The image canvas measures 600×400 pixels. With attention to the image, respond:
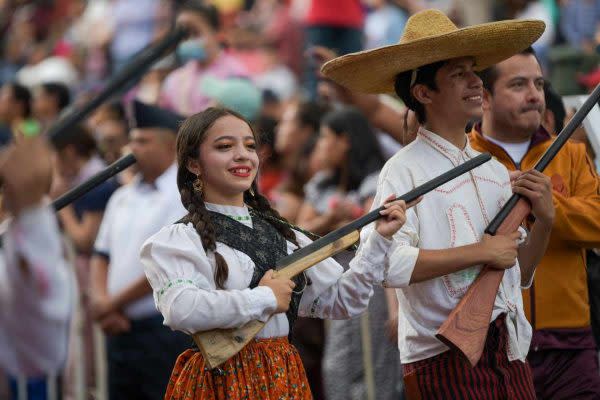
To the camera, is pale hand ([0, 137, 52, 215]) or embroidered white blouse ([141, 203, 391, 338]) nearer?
pale hand ([0, 137, 52, 215])

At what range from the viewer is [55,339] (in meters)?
3.21

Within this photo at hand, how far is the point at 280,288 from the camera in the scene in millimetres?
4164

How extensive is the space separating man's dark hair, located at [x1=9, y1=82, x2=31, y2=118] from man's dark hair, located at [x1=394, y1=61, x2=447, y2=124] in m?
6.49

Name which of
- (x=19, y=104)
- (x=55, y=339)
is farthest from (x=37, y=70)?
(x=55, y=339)

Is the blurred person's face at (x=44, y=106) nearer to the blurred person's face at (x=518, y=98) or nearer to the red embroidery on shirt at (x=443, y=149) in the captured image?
the blurred person's face at (x=518, y=98)

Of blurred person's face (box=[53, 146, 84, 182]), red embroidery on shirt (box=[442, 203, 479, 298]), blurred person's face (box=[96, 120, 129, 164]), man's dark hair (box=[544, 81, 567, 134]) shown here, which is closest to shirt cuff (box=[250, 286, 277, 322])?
red embroidery on shirt (box=[442, 203, 479, 298])

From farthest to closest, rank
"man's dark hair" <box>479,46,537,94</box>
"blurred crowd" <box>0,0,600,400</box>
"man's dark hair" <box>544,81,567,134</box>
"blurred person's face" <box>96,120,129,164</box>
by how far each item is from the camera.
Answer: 1. "blurred person's face" <box>96,120,129,164</box>
2. "blurred crowd" <box>0,0,600,400</box>
3. "man's dark hair" <box>544,81,567,134</box>
4. "man's dark hair" <box>479,46,537,94</box>

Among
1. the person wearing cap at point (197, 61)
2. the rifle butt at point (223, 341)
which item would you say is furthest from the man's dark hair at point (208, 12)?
the rifle butt at point (223, 341)

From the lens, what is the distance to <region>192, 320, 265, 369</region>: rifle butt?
4074mm

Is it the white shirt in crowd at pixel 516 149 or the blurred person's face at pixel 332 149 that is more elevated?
the blurred person's face at pixel 332 149

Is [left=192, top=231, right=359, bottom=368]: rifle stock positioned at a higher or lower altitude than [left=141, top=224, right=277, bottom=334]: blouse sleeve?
lower

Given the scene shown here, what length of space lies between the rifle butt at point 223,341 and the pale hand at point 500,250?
Result: 34.4 inches

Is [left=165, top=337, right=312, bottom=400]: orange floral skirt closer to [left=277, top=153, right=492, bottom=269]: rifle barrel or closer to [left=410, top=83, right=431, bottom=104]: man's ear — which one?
[left=277, top=153, right=492, bottom=269]: rifle barrel

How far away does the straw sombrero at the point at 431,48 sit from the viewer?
15.0 feet
